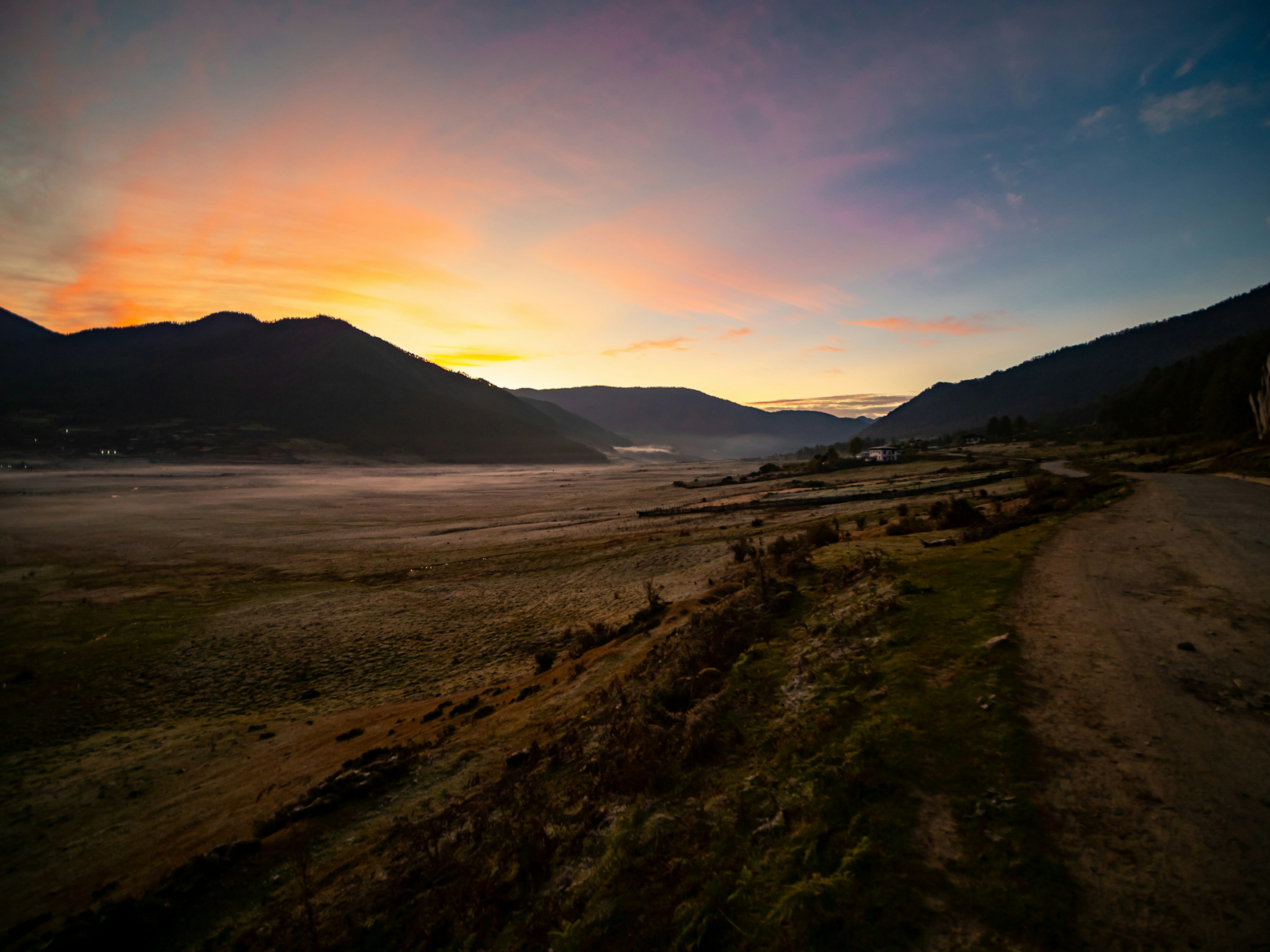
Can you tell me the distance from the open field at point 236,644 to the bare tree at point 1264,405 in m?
35.4

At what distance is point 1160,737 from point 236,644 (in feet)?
75.7

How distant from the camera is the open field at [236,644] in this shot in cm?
977

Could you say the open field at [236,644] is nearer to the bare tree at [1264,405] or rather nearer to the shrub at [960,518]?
the shrub at [960,518]

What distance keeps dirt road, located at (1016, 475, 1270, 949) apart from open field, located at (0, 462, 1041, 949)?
18.7 feet

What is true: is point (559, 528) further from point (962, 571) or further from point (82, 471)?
point (82, 471)

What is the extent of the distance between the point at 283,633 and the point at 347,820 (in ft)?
45.6

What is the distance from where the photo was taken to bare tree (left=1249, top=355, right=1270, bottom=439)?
41.3 metres

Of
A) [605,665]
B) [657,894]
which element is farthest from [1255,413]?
[657,894]

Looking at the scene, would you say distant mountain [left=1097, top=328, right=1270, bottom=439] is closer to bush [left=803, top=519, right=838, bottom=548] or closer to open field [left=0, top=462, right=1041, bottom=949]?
bush [left=803, top=519, right=838, bottom=548]

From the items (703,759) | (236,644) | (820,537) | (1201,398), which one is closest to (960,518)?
(820,537)

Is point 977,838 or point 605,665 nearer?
point 977,838

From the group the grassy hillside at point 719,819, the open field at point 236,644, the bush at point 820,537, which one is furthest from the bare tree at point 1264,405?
the grassy hillside at point 719,819

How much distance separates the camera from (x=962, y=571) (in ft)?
35.5

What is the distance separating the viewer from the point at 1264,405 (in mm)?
44062
